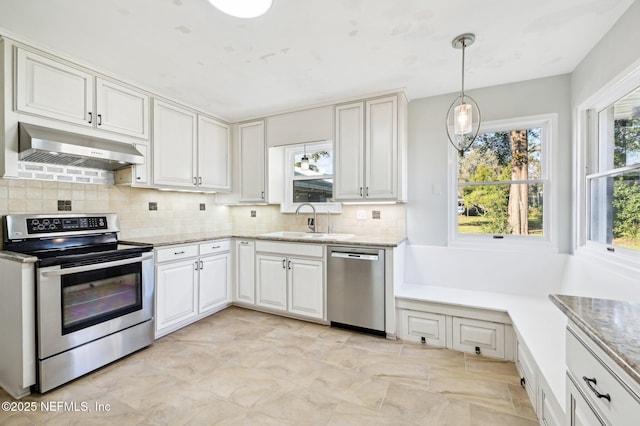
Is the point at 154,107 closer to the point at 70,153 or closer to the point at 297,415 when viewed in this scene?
the point at 70,153

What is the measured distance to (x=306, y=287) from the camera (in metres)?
3.11

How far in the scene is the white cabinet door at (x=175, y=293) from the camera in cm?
274

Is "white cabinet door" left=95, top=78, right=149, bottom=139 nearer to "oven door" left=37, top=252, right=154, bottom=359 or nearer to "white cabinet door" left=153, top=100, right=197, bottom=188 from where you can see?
"white cabinet door" left=153, top=100, right=197, bottom=188

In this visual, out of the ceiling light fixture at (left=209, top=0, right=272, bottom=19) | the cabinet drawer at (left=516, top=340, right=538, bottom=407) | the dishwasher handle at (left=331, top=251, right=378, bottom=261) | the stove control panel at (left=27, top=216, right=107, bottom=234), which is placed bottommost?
the cabinet drawer at (left=516, top=340, right=538, bottom=407)

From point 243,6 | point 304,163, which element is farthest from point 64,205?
point 304,163

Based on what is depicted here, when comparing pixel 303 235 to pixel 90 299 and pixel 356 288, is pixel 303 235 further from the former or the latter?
pixel 90 299

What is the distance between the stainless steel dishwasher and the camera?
2.77 metres

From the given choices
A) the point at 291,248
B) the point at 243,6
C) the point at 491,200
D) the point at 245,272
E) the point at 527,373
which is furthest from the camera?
the point at 245,272

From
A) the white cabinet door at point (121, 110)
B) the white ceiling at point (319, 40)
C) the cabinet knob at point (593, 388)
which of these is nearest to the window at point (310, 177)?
the white ceiling at point (319, 40)

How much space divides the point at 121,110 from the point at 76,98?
0.35 m

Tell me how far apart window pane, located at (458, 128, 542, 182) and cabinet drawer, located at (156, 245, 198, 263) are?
2906 mm

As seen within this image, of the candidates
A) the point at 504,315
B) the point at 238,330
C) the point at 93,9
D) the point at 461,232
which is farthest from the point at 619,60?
the point at 238,330

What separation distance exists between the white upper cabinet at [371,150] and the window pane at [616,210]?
5.02 ft

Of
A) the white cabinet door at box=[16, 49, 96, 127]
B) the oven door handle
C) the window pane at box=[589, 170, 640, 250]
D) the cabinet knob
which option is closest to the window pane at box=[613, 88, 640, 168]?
the window pane at box=[589, 170, 640, 250]
